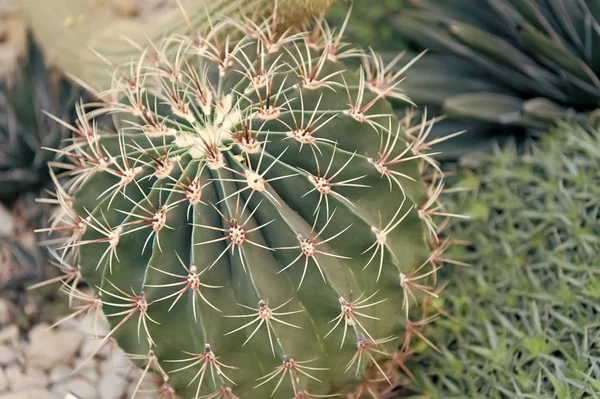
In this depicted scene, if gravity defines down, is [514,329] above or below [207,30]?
below

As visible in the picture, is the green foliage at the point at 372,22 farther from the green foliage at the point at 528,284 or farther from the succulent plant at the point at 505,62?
the green foliage at the point at 528,284

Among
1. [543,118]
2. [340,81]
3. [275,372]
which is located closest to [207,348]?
[275,372]

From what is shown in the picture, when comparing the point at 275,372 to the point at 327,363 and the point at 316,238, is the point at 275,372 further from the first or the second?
the point at 316,238

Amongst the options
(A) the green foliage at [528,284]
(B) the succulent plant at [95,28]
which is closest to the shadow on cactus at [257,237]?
(A) the green foliage at [528,284]

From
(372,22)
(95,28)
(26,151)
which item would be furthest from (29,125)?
(372,22)

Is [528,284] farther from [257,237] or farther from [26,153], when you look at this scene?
[26,153]
